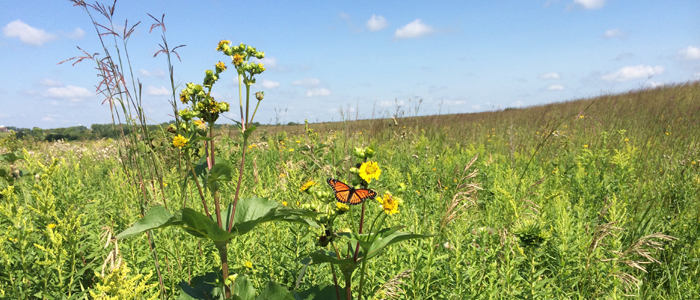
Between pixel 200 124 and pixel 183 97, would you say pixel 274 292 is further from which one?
pixel 183 97

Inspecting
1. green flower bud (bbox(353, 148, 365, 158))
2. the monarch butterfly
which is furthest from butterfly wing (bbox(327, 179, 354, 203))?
green flower bud (bbox(353, 148, 365, 158))

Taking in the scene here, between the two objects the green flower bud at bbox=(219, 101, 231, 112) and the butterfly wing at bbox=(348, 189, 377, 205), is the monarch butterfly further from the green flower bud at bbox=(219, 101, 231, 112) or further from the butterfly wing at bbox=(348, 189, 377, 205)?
the green flower bud at bbox=(219, 101, 231, 112)

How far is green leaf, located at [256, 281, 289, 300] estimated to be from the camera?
43.5 inches

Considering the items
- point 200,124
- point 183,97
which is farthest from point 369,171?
point 183,97

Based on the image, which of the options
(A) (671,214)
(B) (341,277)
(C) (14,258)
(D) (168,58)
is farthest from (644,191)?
(C) (14,258)

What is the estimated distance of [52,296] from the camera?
5.41ft

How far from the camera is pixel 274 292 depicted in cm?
115

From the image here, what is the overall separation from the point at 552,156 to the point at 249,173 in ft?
16.3

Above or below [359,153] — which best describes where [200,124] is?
above

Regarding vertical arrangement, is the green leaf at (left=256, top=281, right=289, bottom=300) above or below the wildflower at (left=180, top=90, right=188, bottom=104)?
below

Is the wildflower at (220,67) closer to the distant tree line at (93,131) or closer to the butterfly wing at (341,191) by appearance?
the distant tree line at (93,131)

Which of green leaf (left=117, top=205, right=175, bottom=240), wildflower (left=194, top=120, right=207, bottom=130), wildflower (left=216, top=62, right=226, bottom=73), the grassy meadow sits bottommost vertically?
the grassy meadow

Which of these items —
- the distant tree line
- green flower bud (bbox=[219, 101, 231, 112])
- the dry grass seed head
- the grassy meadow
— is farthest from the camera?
the distant tree line

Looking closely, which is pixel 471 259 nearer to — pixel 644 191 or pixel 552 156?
pixel 644 191
